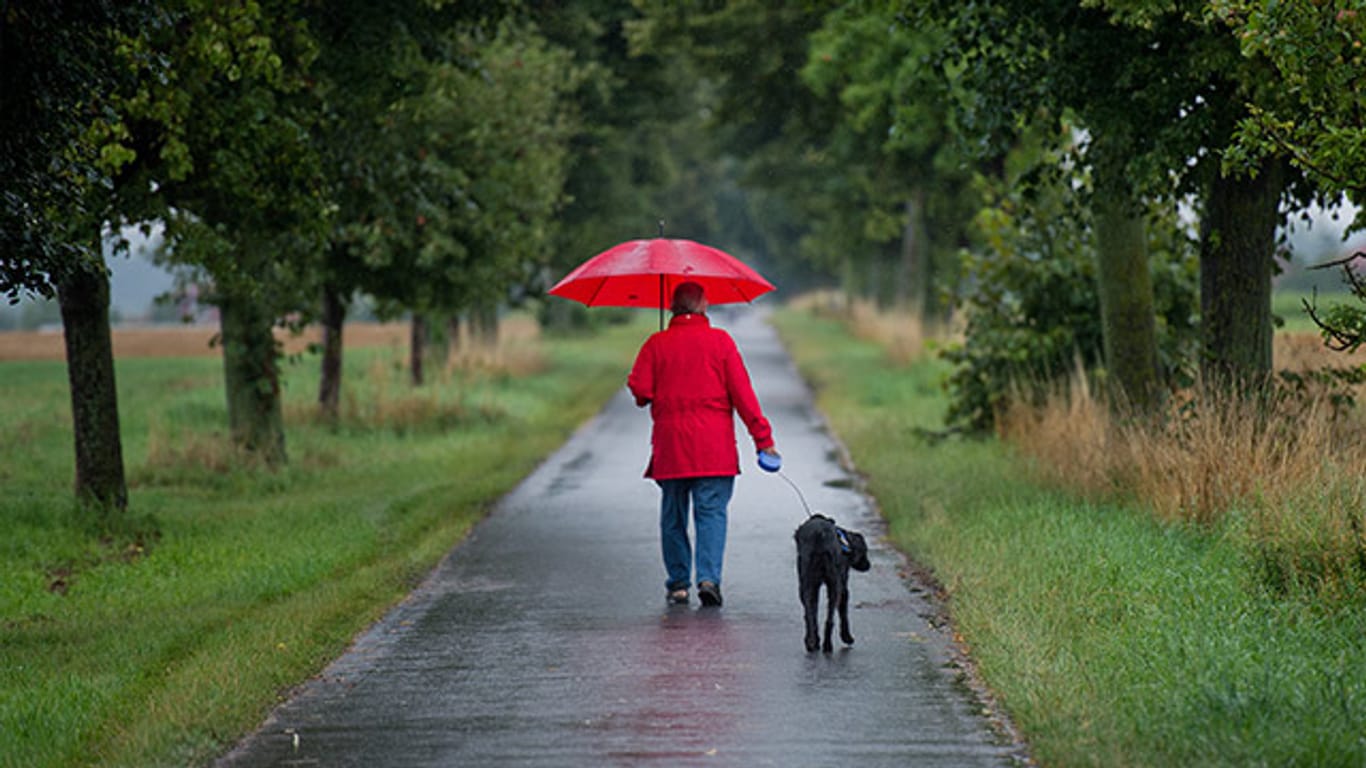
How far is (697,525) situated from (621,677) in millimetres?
2363

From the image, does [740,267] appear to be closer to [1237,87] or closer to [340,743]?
[1237,87]

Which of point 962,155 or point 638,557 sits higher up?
point 962,155

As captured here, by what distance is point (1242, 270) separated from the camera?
13609 mm

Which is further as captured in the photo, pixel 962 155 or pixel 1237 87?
pixel 962 155

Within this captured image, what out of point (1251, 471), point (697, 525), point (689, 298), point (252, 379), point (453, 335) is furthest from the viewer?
point (453, 335)

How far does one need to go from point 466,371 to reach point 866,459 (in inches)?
583

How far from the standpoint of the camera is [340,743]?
7.19 meters

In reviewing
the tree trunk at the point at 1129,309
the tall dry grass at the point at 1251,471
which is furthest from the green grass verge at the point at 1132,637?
the tree trunk at the point at 1129,309

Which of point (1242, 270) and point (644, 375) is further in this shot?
point (1242, 270)

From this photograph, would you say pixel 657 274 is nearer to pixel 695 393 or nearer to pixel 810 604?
pixel 695 393

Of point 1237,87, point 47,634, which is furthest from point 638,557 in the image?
point 1237,87

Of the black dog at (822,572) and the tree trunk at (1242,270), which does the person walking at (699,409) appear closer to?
the black dog at (822,572)

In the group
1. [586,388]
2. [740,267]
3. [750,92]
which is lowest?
[586,388]

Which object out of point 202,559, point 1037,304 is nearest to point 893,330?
point 1037,304
